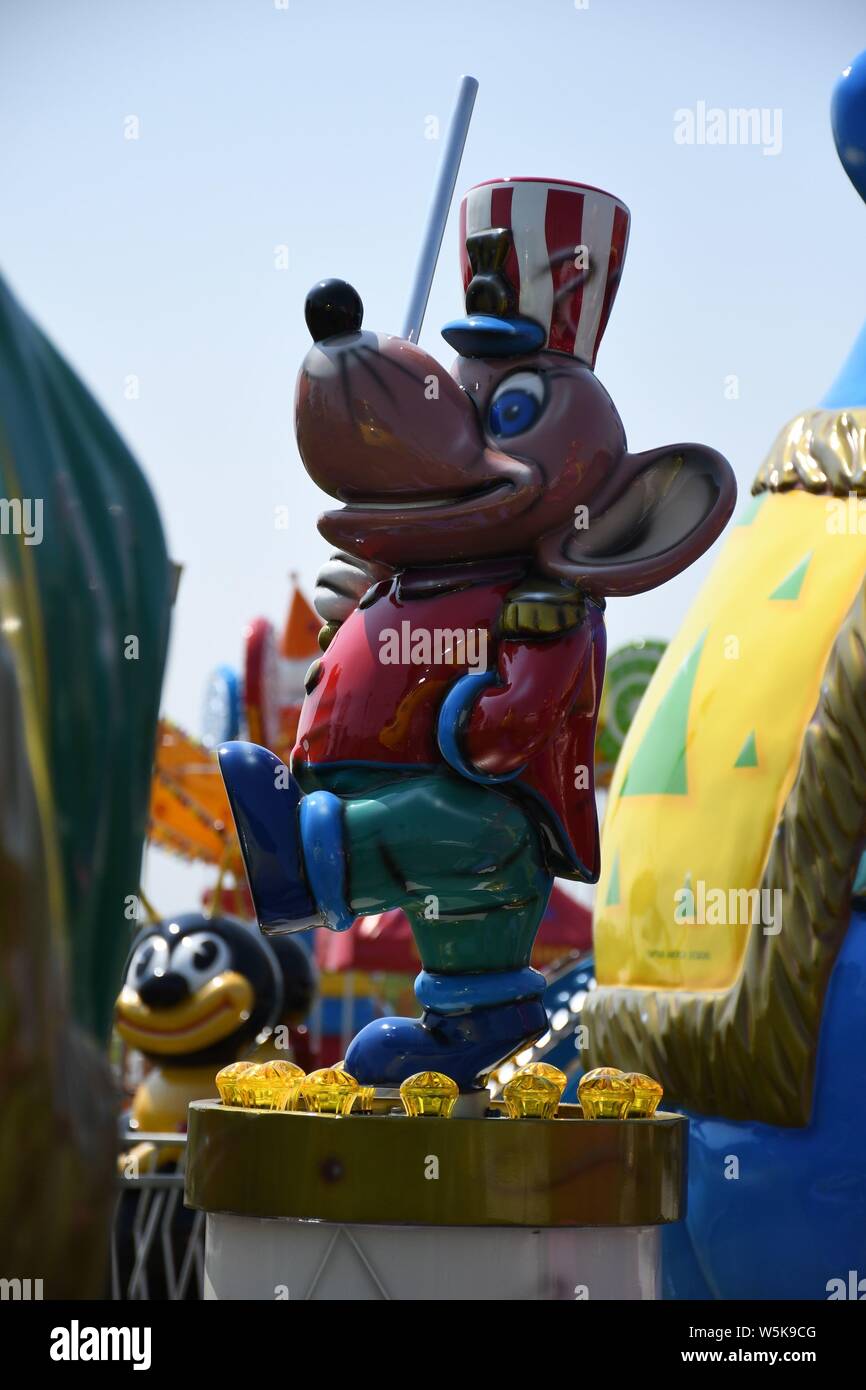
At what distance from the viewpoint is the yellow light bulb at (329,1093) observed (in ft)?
9.12

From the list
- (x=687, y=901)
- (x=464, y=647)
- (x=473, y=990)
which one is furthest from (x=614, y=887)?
(x=464, y=647)

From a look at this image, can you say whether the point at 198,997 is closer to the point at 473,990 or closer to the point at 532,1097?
the point at 473,990

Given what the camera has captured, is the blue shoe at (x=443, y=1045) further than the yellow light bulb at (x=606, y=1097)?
Yes

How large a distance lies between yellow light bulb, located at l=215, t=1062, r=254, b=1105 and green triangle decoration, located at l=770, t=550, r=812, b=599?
1932 mm

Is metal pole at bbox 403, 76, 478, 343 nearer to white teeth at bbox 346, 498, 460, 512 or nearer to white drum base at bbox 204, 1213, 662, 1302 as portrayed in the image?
white teeth at bbox 346, 498, 460, 512

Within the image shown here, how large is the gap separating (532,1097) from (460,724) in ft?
2.46

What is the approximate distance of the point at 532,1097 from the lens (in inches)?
111

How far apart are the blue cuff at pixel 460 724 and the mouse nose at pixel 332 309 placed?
0.78m

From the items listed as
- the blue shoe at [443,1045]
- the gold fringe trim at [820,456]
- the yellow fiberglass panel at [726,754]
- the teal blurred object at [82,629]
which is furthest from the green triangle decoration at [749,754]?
the teal blurred object at [82,629]

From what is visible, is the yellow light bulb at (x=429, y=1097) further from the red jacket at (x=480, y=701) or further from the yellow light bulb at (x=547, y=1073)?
the red jacket at (x=480, y=701)

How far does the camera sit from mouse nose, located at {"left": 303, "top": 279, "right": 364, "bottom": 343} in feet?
10.7

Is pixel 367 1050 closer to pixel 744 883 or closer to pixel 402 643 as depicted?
pixel 402 643

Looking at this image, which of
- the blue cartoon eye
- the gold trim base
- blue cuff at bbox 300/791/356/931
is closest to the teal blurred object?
the gold trim base

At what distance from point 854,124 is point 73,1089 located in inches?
162
